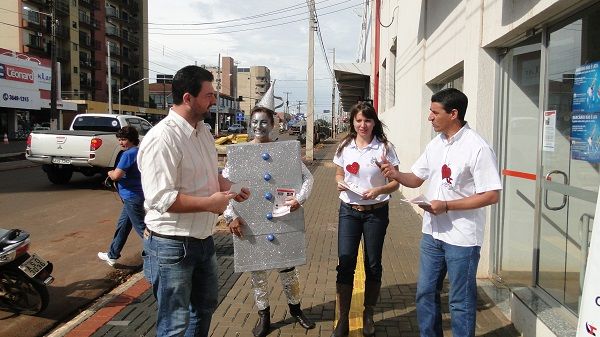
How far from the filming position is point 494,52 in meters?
5.05

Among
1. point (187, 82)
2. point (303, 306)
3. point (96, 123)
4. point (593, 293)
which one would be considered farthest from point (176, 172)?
point (96, 123)

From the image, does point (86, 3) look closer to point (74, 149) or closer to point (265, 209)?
point (74, 149)

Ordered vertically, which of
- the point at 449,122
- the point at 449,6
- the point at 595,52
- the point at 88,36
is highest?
the point at 88,36

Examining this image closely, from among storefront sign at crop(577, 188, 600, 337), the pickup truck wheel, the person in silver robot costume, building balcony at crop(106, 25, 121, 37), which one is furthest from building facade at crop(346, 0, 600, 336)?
building balcony at crop(106, 25, 121, 37)

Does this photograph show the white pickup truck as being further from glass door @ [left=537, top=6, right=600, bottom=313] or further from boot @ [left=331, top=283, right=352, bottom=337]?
glass door @ [left=537, top=6, right=600, bottom=313]

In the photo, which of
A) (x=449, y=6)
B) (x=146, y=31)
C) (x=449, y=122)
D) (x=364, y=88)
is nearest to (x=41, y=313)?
(x=449, y=122)

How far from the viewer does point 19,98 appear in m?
35.9

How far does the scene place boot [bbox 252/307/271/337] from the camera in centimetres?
391

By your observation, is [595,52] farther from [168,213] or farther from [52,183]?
[52,183]

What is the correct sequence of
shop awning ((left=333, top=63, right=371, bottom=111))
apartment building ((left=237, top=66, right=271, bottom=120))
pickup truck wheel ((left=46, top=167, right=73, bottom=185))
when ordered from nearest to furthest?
pickup truck wheel ((left=46, top=167, right=73, bottom=185)), shop awning ((left=333, top=63, right=371, bottom=111)), apartment building ((left=237, top=66, right=271, bottom=120))

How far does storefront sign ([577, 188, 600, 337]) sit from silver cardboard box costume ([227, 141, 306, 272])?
2.25m

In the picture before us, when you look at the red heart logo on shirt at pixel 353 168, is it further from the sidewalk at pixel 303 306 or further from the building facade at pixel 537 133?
the building facade at pixel 537 133

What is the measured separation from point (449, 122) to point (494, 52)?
2.34m

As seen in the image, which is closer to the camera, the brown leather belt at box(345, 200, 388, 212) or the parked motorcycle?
the brown leather belt at box(345, 200, 388, 212)
